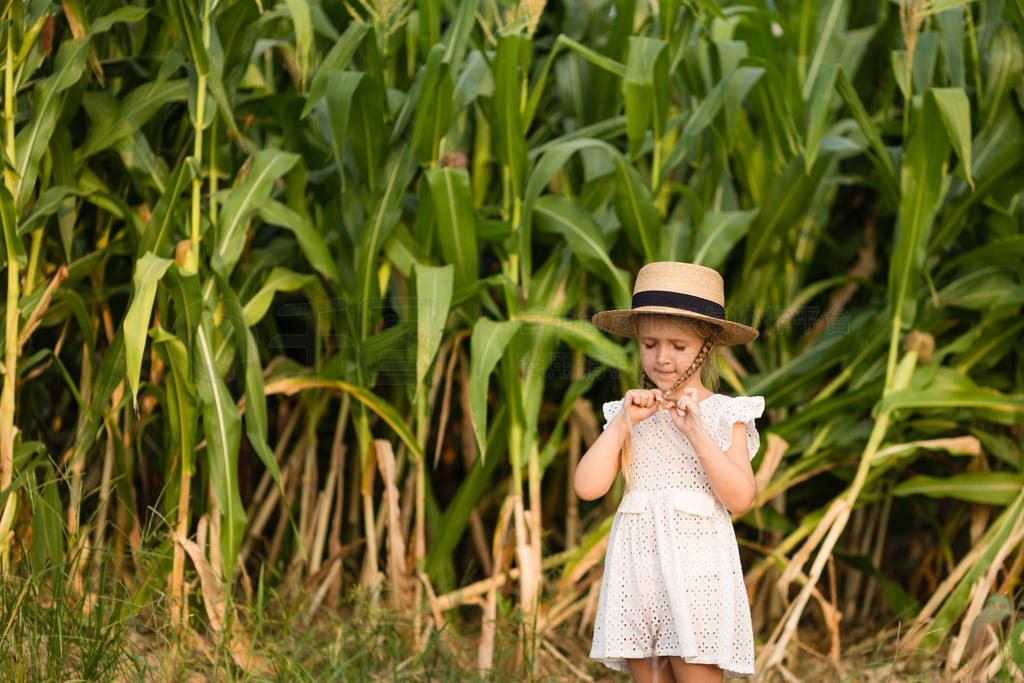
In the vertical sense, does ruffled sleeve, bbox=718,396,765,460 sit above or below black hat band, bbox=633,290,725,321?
below

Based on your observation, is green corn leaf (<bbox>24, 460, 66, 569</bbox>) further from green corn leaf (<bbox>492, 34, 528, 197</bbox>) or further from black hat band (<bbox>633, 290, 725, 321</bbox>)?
black hat band (<bbox>633, 290, 725, 321</bbox>)

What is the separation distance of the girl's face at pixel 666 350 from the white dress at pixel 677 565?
0.08m

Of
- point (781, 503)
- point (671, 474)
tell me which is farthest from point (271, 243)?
point (781, 503)

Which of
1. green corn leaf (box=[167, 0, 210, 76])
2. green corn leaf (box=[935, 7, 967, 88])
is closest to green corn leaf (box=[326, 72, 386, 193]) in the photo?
green corn leaf (box=[167, 0, 210, 76])

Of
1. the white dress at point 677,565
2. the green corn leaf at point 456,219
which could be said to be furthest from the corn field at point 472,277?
the white dress at point 677,565

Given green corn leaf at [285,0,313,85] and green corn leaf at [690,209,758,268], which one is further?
green corn leaf at [690,209,758,268]

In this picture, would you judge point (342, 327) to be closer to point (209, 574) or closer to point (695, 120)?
point (209, 574)

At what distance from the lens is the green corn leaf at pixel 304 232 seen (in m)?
2.45

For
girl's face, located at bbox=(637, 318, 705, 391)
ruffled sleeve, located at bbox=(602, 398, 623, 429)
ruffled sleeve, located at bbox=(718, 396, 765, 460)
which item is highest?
girl's face, located at bbox=(637, 318, 705, 391)

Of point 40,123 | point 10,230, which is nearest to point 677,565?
point 10,230

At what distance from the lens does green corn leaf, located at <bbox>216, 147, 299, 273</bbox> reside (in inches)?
93.1

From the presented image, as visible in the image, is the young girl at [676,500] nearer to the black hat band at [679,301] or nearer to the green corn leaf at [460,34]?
the black hat band at [679,301]

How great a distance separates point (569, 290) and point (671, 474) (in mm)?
1026

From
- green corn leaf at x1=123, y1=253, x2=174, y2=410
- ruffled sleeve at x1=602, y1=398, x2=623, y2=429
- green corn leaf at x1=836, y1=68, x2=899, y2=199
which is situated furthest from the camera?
green corn leaf at x1=836, y1=68, x2=899, y2=199
